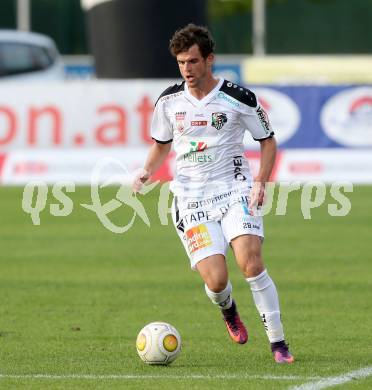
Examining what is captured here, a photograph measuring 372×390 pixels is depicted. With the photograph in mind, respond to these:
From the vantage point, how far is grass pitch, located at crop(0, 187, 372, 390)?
866 centimetres

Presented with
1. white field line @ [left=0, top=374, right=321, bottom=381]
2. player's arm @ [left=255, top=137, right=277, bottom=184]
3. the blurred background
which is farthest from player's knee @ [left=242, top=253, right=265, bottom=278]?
the blurred background

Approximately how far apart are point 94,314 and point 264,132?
2.94m

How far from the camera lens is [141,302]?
12.2m

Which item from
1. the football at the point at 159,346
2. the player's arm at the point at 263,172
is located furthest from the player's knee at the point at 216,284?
the player's arm at the point at 263,172

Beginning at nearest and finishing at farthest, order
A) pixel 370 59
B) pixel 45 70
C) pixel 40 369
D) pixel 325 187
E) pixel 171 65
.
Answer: pixel 40 369 < pixel 325 187 < pixel 171 65 < pixel 45 70 < pixel 370 59

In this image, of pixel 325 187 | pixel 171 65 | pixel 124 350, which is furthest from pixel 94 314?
pixel 171 65

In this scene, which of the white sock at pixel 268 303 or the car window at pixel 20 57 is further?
the car window at pixel 20 57

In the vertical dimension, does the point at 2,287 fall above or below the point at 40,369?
below

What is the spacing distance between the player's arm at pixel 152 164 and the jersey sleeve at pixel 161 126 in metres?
0.05

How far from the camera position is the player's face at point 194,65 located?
8922mm

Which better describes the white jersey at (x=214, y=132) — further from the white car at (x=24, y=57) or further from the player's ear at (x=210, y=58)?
the white car at (x=24, y=57)

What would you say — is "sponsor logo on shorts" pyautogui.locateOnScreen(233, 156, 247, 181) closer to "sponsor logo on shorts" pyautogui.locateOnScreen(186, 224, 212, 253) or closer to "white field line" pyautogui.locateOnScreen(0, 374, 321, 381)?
"sponsor logo on shorts" pyautogui.locateOnScreen(186, 224, 212, 253)

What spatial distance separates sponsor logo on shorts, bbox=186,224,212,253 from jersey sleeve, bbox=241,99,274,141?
29.5 inches

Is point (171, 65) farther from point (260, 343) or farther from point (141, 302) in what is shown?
point (260, 343)
